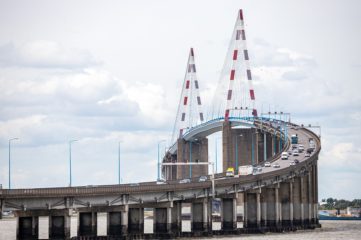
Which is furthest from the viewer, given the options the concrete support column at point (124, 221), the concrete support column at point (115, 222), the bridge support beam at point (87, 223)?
the concrete support column at point (115, 222)

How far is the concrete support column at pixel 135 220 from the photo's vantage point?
162 metres

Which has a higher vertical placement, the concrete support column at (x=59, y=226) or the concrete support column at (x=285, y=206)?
the concrete support column at (x=285, y=206)

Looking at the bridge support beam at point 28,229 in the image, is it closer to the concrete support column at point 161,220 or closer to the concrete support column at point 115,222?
the concrete support column at point 115,222

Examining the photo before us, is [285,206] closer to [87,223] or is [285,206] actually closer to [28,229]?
[87,223]

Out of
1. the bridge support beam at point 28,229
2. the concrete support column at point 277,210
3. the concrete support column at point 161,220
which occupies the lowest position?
the bridge support beam at point 28,229

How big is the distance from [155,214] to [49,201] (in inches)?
1007

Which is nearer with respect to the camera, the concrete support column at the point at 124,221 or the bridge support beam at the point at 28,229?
the bridge support beam at the point at 28,229

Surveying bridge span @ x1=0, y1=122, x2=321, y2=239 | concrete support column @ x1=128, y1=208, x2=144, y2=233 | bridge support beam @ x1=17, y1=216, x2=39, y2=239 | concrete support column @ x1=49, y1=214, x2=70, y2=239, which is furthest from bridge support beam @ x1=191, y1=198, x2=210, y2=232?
bridge support beam @ x1=17, y1=216, x2=39, y2=239

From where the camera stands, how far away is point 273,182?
18950 centimetres

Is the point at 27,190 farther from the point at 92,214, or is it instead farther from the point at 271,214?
the point at 271,214

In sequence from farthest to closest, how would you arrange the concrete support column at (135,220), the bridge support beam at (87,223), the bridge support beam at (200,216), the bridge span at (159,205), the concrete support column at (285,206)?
the concrete support column at (285,206), the bridge support beam at (200,216), the concrete support column at (135,220), the bridge support beam at (87,223), the bridge span at (159,205)

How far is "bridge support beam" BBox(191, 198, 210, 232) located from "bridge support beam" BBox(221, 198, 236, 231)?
181 inches

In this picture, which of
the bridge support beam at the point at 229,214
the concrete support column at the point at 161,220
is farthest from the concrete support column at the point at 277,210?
the concrete support column at the point at 161,220

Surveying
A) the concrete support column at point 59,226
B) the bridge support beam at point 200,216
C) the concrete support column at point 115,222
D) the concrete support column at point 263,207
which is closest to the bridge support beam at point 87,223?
the concrete support column at point 115,222
